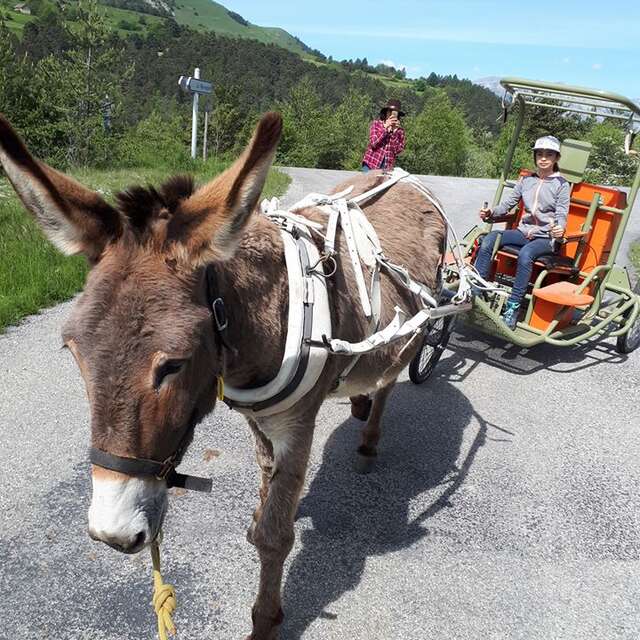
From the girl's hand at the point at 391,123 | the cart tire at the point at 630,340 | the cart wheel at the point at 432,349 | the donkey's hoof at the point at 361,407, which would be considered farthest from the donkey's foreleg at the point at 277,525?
the girl's hand at the point at 391,123

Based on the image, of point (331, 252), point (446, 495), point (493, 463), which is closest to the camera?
point (331, 252)

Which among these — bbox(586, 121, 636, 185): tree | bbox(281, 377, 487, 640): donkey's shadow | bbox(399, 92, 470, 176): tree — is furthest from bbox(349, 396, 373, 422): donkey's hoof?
Result: bbox(399, 92, 470, 176): tree

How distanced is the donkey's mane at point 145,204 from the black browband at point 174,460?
8.8 inches

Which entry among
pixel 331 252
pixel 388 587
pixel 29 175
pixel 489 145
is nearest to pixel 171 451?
pixel 29 175

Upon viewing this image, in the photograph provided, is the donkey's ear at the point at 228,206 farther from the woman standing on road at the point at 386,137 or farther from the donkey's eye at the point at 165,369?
the woman standing on road at the point at 386,137

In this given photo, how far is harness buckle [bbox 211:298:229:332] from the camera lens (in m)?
1.62

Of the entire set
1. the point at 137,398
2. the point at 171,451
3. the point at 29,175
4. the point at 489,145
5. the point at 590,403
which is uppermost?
the point at 489,145

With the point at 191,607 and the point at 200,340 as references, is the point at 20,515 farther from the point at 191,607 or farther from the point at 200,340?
the point at 200,340

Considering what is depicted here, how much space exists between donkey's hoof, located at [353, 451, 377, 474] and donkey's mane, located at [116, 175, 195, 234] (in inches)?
98.0

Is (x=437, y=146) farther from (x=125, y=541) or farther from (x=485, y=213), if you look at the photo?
(x=125, y=541)

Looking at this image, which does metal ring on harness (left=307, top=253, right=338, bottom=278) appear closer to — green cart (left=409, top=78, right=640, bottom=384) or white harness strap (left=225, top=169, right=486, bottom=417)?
white harness strap (left=225, top=169, right=486, bottom=417)

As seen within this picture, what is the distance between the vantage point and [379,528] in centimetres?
311

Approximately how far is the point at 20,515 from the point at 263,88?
108658 mm

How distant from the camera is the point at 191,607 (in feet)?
8.17
